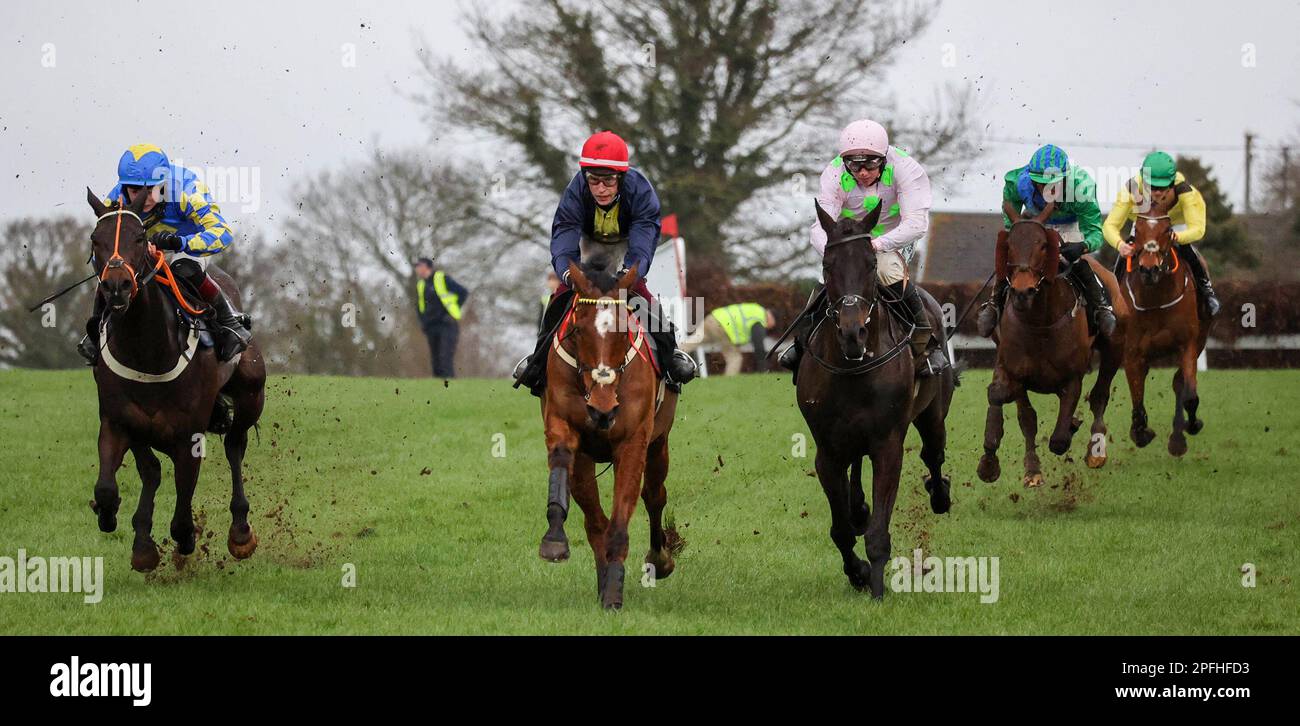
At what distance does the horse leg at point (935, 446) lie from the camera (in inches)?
460

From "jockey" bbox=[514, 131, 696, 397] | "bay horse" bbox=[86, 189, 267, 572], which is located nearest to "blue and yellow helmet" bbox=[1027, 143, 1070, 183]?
"jockey" bbox=[514, 131, 696, 397]

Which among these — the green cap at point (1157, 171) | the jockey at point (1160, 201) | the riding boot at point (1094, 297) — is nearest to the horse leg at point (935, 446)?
the riding boot at point (1094, 297)

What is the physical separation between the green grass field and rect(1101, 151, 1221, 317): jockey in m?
2.33

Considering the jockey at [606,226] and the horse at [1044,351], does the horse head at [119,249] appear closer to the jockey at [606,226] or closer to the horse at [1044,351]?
the jockey at [606,226]

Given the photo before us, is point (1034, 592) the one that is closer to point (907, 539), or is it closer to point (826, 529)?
point (907, 539)

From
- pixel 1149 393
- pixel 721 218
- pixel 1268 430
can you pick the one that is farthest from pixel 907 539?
pixel 721 218

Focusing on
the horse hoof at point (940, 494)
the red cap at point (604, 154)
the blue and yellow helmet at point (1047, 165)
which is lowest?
the horse hoof at point (940, 494)

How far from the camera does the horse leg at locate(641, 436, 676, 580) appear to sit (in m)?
10.5

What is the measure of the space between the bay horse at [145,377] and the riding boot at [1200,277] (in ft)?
31.3

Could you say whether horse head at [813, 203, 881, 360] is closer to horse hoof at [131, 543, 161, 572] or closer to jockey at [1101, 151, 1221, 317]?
horse hoof at [131, 543, 161, 572]

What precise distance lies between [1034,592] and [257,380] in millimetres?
5734

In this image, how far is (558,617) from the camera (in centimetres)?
894

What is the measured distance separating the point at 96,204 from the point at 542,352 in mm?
2784

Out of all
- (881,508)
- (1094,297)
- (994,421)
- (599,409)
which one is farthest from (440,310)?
(599,409)
